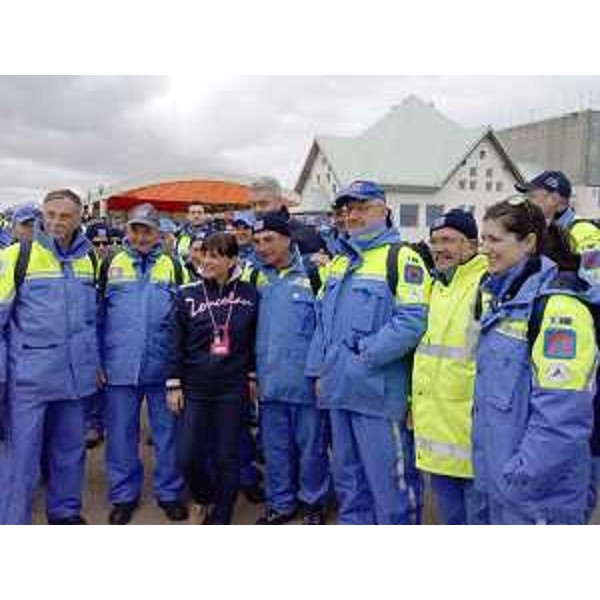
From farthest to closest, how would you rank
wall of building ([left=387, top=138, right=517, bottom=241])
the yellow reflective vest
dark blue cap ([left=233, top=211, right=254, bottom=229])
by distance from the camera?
1. wall of building ([left=387, top=138, right=517, bottom=241])
2. dark blue cap ([left=233, top=211, right=254, bottom=229])
3. the yellow reflective vest

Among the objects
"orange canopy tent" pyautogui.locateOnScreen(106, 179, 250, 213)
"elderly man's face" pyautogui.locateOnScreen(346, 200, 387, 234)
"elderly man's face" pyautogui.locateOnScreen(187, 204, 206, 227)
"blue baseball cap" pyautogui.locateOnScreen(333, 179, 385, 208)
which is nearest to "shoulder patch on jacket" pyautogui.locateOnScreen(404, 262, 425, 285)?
"elderly man's face" pyautogui.locateOnScreen(346, 200, 387, 234)

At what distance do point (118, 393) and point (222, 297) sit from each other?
0.99 metres

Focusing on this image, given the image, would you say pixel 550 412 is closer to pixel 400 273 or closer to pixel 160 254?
pixel 400 273

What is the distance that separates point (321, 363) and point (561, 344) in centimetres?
173

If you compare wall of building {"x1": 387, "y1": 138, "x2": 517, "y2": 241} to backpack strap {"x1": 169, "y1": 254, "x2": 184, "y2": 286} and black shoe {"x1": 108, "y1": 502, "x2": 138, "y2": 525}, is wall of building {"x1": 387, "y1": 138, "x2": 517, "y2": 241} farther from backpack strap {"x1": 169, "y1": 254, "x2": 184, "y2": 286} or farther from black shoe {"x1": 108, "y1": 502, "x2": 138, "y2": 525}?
black shoe {"x1": 108, "y1": 502, "x2": 138, "y2": 525}

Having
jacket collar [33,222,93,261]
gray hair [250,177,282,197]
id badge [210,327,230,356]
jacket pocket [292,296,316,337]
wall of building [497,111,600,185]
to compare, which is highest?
wall of building [497,111,600,185]

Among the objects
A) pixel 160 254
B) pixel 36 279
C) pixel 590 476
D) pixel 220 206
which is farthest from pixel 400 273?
pixel 220 206

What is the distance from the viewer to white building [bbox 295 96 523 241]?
33000mm

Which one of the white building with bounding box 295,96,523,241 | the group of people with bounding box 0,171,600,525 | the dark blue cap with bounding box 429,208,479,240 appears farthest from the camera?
the white building with bounding box 295,96,523,241

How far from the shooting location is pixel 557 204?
4.45 meters

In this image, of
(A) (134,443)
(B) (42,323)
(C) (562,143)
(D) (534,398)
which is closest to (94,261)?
(B) (42,323)

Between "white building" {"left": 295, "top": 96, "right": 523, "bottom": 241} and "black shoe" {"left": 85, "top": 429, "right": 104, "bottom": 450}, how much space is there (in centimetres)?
2693

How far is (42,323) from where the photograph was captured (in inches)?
148

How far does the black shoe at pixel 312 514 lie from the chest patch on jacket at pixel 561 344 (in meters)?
2.37
